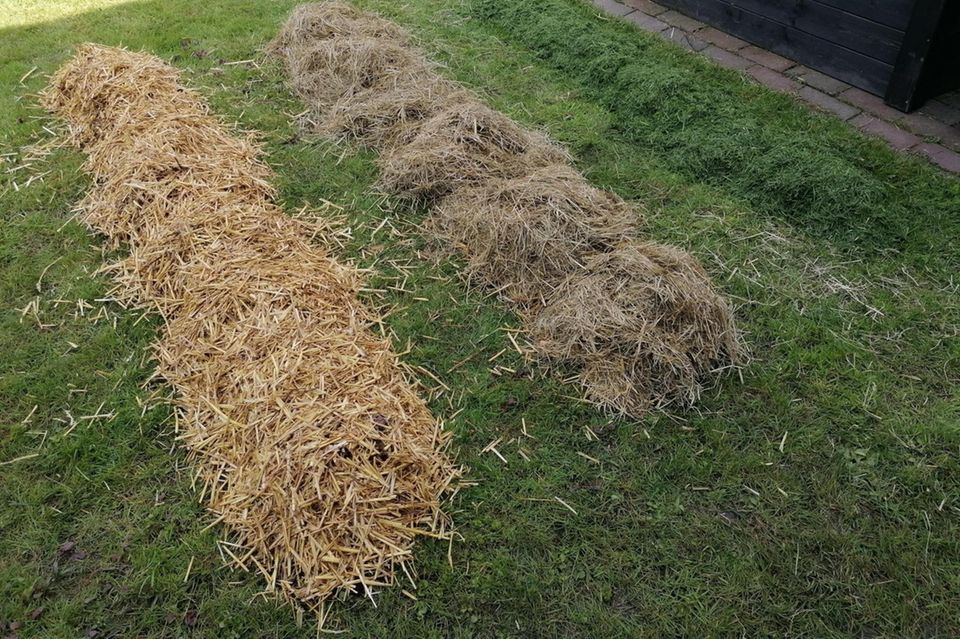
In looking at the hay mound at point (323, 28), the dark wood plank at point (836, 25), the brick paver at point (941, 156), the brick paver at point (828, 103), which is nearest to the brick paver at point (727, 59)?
the dark wood plank at point (836, 25)

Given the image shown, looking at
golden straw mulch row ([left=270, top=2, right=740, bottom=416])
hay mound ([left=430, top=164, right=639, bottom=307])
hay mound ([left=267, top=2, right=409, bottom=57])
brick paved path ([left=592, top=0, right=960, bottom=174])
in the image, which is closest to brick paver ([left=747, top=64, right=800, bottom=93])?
brick paved path ([left=592, top=0, right=960, bottom=174])

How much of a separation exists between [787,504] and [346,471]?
6.07ft

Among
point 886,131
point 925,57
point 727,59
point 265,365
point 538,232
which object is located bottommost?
point 265,365

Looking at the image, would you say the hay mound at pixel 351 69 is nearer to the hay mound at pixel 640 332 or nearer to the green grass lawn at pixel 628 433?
the green grass lawn at pixel 628 433

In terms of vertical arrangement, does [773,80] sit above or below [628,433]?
above

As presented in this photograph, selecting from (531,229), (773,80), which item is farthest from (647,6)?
(531,229)

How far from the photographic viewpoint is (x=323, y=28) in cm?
622

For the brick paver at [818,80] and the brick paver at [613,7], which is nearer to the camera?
the brick paver at [818,80]

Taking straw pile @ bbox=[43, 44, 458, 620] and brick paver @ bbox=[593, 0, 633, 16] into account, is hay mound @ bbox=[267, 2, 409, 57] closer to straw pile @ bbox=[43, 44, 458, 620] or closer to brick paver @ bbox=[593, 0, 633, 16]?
straw pile @ bbox=[43, 44, 458, 620]

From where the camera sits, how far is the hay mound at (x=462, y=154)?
14.9 ft

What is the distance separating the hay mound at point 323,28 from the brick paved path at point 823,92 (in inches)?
87.6

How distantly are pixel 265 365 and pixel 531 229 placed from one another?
5.31 feet

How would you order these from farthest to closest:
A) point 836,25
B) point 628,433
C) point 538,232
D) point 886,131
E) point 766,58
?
point 766,58 → point 836,25 → point 886,131 → point 538,232 → point 628,433

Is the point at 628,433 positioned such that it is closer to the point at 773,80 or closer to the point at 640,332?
the point at 640,332
